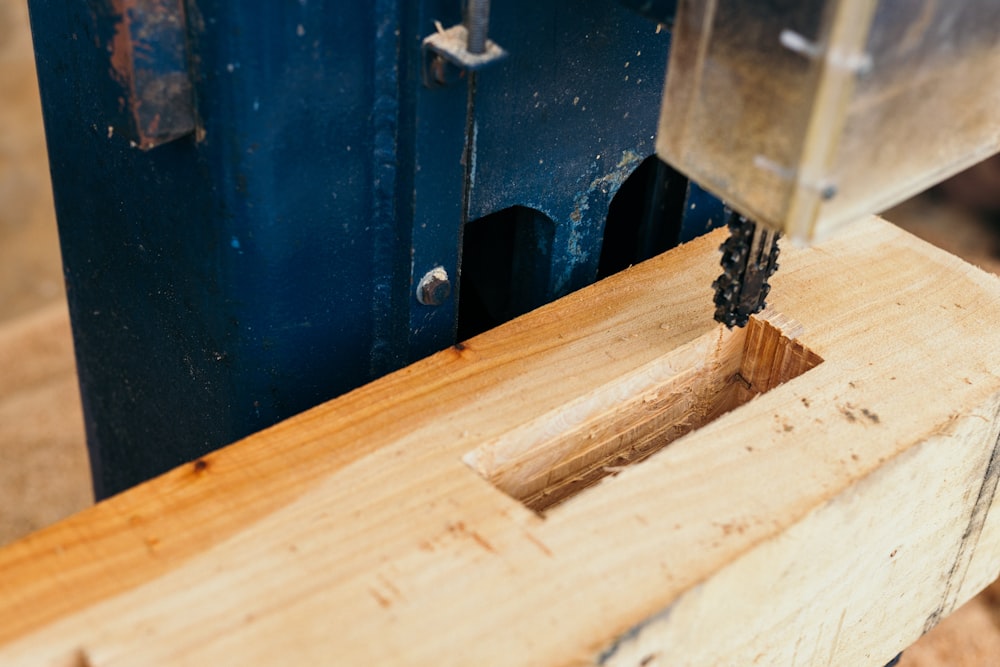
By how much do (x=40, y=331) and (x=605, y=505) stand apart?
2420mm

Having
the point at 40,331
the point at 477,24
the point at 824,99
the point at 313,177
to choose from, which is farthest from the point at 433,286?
the point at 40,331

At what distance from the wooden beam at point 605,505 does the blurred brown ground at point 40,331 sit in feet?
4.62

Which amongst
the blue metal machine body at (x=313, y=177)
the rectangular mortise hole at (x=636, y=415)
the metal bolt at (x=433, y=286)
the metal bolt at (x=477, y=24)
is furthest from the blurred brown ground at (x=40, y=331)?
the metal bolt at (x=477, y=24)

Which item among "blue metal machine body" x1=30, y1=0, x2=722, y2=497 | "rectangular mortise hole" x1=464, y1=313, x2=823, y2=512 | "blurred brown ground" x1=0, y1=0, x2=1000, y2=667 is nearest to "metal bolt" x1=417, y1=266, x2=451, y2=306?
"blue metal machine body" x1=30, y1=0, x2=722, y2=497

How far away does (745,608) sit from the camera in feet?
3.83

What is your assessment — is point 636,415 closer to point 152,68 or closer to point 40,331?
point 152,68

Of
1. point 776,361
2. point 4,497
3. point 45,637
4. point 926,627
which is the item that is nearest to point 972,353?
point 776,361

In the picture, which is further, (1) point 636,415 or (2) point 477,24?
(1) point 636,415

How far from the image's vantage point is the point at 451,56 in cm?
121

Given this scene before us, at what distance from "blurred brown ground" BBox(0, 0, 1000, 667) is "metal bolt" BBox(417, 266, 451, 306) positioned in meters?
1.67

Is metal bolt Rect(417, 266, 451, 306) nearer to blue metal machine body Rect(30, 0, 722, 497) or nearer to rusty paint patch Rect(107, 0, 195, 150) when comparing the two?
blue metal machine body Rect(30, 0, 722, 497)

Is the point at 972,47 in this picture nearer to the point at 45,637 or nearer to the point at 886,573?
the point at 886,573

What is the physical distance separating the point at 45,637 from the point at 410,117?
1.98 feet

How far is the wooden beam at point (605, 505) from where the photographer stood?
1060 mm
